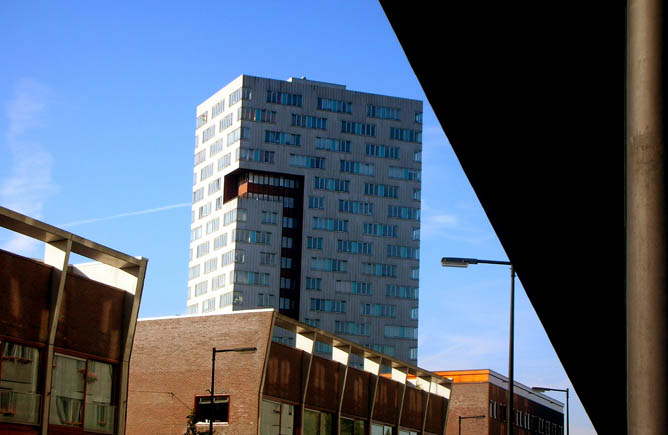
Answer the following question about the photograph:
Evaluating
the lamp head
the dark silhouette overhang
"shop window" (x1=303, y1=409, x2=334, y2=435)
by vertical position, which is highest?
the lamp head

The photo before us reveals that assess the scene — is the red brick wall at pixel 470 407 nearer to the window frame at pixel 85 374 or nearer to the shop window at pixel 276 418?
the shop window at pixel 276 418

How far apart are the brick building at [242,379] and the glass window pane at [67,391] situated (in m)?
15.6

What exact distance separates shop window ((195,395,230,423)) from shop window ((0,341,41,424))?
1811 centimetres

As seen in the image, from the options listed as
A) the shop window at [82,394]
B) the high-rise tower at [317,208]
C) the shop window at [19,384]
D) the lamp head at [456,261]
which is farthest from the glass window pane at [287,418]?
the high-rise tower at [317,208]

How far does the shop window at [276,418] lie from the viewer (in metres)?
51.2

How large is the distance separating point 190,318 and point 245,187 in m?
111

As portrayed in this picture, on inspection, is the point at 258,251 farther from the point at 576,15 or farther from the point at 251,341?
the point at 576,15

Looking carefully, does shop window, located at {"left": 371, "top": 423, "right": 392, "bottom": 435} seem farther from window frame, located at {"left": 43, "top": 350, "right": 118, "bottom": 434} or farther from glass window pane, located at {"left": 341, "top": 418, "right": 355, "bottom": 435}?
window frame, located at {"left": 43, "top": 350, "right": 118, "bottom": 434}

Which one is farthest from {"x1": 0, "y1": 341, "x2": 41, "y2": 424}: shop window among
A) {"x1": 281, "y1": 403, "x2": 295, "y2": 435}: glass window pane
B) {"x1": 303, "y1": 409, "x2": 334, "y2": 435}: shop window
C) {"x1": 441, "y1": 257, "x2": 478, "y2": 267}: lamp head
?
{"x1": 303, "y1": 409, "x2": 334, "y2": 435}: shop window

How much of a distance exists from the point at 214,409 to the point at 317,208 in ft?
374

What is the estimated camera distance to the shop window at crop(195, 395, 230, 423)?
170 ft

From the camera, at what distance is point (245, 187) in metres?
165

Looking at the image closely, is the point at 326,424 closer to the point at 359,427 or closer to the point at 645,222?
the point at 359,427

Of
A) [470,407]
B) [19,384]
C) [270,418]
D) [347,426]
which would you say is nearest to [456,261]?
[19,384]
